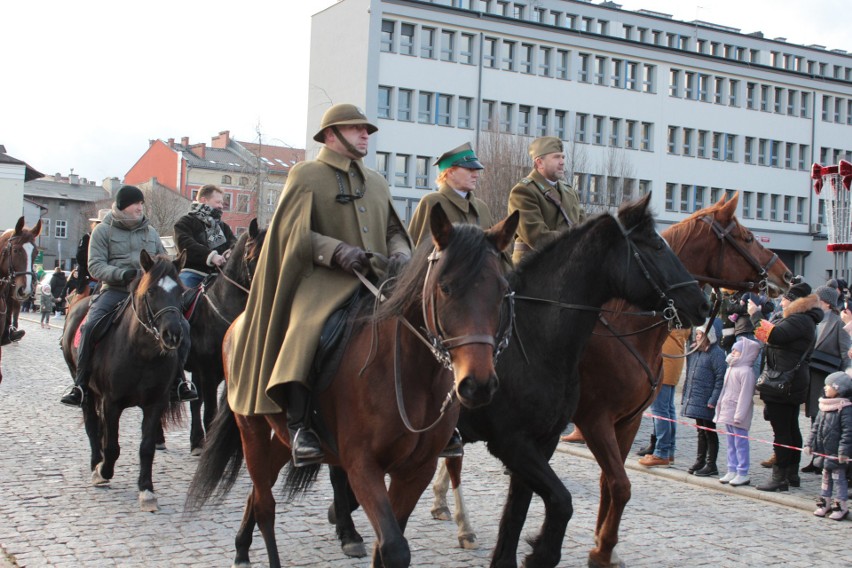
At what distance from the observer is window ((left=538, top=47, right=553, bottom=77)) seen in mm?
56875

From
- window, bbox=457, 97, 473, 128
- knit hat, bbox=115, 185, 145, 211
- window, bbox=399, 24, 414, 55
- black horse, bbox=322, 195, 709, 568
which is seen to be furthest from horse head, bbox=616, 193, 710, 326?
window, bbox=457, 97, 473, 128

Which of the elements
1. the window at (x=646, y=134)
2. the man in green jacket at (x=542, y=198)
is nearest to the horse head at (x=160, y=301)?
the man in green jacket at (x=542, y=198)

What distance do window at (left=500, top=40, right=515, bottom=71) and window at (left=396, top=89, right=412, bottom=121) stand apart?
20.3ft

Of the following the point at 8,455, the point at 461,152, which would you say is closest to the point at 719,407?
the point at 461,152

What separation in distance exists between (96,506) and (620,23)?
59.3 metres

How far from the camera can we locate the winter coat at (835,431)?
347 inches

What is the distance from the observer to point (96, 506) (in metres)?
8.13

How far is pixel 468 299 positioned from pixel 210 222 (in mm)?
7789

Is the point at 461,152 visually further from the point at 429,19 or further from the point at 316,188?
the point at 429,19

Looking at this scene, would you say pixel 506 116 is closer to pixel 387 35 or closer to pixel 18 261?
pixel 387 35

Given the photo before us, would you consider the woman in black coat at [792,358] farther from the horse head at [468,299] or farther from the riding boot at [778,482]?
the horse head at [468,299]

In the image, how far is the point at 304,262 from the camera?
550cm

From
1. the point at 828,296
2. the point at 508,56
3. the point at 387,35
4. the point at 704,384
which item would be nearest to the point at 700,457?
the point at 704,384

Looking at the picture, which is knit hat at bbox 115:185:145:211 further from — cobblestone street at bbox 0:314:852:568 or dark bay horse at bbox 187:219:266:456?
cobblestone street at bbox 0:314:852:568
